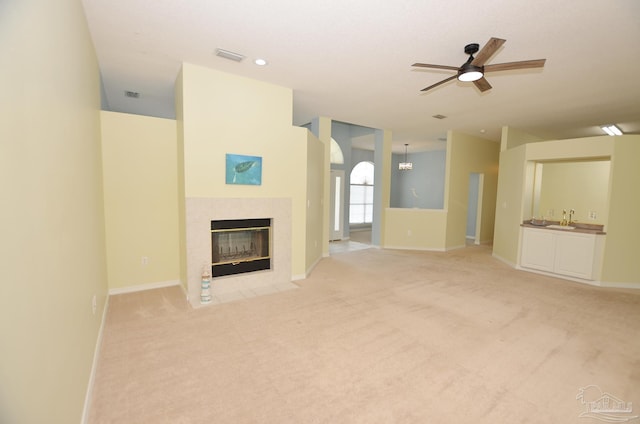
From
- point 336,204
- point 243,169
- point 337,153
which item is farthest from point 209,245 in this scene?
point 337,153

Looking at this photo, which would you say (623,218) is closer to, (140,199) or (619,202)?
(619,202)

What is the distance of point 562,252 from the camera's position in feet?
16.4

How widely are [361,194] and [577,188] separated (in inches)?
237

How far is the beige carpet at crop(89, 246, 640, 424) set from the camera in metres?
1.90

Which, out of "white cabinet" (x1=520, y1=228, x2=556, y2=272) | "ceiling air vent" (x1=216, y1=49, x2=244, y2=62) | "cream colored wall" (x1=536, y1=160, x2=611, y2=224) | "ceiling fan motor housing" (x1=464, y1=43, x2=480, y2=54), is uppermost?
"ceiling air vent" (x1=216, y1=49, x2=244, y2=62)

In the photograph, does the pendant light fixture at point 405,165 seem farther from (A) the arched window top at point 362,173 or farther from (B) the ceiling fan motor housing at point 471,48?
(B) the ceiling fan motor housing at point 471,48

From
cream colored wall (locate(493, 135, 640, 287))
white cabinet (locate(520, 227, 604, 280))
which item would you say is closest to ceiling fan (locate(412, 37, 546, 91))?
cream colored wall (locate(493, 135, 640, 287))

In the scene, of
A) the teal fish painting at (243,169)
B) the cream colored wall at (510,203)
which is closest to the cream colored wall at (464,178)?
the cream colored wall at (510,203)

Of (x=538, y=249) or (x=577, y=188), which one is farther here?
(x=577, y=188)

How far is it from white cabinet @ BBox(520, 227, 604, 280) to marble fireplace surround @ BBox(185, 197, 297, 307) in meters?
4.64

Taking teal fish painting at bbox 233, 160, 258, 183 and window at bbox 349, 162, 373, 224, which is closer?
teal fish painting at bbox 233, 160, 258, 183

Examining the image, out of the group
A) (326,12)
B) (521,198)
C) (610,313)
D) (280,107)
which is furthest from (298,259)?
(521,198)

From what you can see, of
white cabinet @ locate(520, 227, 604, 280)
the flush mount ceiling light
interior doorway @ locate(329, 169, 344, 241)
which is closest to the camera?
white cabinet @ locate(520, 227, 604, 280)

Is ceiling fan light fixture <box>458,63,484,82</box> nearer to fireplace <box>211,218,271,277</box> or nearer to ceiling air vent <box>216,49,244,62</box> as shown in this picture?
ceiling air vent <box>216,49,244,62</box>
